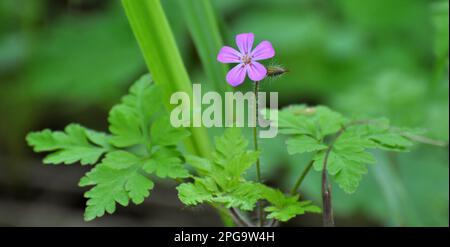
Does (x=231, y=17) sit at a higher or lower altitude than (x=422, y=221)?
higher

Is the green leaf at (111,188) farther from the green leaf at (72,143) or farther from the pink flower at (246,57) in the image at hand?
the pink flower at (246,57)

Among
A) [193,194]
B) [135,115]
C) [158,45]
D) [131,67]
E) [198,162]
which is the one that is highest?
[131,67]

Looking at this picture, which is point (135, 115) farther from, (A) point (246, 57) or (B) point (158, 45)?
(A) point (246, 57)

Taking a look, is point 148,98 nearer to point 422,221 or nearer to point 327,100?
point 422,221

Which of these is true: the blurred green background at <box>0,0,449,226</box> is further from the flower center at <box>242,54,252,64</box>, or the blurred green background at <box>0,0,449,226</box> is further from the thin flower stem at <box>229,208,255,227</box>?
the flower center at <box>242,54,252,64</box>

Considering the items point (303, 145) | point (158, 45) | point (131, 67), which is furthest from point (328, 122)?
point (131, 67)
